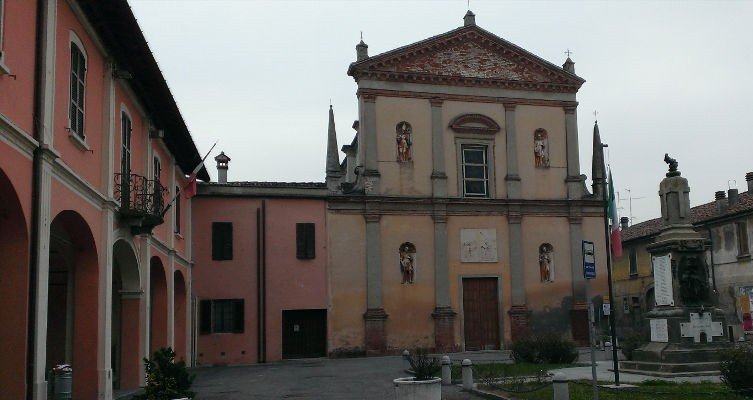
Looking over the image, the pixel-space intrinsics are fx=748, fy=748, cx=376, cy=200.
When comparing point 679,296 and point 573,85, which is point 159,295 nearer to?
point 679,296

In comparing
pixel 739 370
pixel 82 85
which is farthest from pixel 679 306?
pixel 82 85

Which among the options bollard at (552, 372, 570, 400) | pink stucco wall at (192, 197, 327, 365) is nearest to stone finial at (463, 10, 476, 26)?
pink stucco wall at (192, 197, 327, 365)

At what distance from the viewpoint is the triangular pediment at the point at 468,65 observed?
98.1 ft

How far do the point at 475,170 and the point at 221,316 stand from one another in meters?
11.7

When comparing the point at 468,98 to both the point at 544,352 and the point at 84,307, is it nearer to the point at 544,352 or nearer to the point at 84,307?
the point at 544,352

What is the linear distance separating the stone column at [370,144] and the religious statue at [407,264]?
2.64 metres

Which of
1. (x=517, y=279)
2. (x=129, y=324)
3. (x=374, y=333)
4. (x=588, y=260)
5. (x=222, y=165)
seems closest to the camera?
(x=588, y=260)

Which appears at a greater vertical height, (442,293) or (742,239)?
(742,239)

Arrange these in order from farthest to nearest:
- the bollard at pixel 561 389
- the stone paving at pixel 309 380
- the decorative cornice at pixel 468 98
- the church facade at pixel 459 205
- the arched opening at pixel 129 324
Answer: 1. the decorative cornice at pixel 468 98
2. the church facade at pixel 459 205
3. the arched opening at pixel 129 324
4. the stone paving at pixel 309 380
5. the bollard at pixel 561 389

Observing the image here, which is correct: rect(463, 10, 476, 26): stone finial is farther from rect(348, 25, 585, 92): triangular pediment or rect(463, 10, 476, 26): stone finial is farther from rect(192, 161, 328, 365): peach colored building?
rect(192, 161, 328, 365): peach colored building

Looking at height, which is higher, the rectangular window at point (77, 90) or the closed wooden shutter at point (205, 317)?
the rectangular window at point (77, 90)

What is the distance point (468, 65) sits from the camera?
31.0 m

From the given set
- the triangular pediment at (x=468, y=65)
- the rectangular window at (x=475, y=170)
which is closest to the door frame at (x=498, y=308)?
the rectangular window at (x=475, y=170)

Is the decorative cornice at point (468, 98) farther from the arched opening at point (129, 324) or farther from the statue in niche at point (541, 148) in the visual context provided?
the arched opening at point (129, 324)
